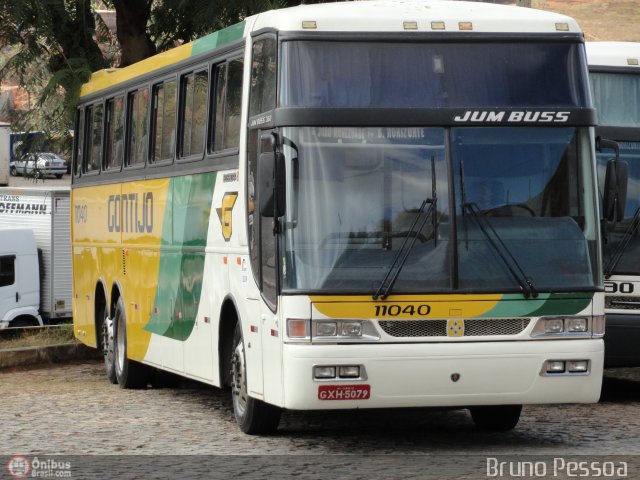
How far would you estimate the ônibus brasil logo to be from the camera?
10.0m

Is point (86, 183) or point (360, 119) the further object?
point (86, 183)

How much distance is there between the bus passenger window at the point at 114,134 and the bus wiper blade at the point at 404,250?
7.10 meters

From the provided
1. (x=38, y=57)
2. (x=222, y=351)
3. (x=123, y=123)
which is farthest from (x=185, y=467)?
(x=38, y=57)

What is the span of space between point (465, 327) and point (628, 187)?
5075 millimetres

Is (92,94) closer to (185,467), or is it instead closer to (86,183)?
(86,183)

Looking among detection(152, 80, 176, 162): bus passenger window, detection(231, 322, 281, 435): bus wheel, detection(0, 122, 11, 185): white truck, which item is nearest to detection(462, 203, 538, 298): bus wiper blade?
detection(231, 322, 281, 435): bus wheel

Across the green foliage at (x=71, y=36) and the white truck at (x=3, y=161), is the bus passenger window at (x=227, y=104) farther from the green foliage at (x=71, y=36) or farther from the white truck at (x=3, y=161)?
the white truck at (x=3, y=161)

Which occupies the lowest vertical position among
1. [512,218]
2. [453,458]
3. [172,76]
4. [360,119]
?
[453,458]

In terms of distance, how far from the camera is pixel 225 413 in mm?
14203

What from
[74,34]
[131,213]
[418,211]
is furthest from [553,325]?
[74,34]

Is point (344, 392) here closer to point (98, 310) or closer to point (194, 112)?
point (194, 112)

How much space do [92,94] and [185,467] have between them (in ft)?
32.6

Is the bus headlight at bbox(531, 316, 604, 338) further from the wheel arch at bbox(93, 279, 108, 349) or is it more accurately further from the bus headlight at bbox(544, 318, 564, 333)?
the wheel arch at bbox(93, 279, 108, 349)

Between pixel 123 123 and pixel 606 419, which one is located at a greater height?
pixel 123 123
